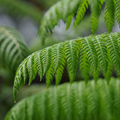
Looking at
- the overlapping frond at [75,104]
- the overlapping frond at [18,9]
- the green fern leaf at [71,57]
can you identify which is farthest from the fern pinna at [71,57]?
the overlapping frond at [18,9]

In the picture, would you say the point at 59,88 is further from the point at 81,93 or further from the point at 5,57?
the point at 5,57

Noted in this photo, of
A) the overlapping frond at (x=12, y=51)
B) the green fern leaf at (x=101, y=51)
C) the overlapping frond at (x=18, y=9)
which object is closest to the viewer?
the green fern leaf at (x=101, y=51)

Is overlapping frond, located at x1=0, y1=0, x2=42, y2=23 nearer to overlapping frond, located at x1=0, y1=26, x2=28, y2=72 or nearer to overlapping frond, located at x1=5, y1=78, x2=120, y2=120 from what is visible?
overlapping frond, located at x1=0, y1=26, x2=28, y2=72

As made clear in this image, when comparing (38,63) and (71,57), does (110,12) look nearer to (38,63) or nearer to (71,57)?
(71,57)

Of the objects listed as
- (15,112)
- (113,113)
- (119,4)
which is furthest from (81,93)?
(119,4)

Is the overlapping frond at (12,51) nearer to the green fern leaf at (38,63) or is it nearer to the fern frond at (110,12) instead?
the green fern leaf at (38,63)
